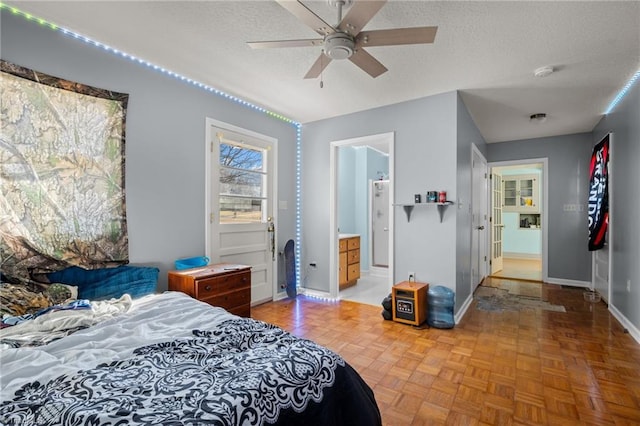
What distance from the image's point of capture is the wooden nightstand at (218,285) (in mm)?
2652

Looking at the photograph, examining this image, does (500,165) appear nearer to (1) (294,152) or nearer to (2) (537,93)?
(2) (537,93)

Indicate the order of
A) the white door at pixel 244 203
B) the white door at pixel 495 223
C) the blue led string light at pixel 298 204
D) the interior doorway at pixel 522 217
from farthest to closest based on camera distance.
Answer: the interior doorway at pixel 522 217, the white door at pixel 495 223, the blue led string light at pixel 298 204, the white door at pixel 244 203

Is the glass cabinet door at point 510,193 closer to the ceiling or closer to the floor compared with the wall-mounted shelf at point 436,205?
closer to the ceiling

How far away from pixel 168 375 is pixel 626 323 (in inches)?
170

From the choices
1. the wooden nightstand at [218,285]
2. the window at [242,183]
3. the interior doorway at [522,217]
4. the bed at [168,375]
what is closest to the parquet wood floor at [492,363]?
the wooden nightstand at [218,285]

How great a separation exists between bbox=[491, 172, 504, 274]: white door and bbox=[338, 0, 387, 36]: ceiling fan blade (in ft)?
17.5

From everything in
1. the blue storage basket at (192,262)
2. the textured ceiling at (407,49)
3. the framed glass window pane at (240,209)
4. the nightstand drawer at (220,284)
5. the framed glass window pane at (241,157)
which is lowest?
the nightstand drawer at (220,284)

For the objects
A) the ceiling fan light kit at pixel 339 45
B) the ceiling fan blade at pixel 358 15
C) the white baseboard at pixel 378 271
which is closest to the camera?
the ceiling fan blade at pixel 358 15

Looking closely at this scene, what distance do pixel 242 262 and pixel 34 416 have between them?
288cm

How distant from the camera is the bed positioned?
88 centimetres

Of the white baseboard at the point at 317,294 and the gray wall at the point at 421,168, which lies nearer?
the gray wall at the point at 421,168

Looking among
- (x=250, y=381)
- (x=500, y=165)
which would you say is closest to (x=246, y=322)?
(x=250, y=381)

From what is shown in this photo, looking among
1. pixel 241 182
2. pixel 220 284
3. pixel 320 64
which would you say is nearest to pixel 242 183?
pixel 241 182

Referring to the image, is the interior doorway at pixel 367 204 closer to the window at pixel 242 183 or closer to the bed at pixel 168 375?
the window at pixel 242 183
